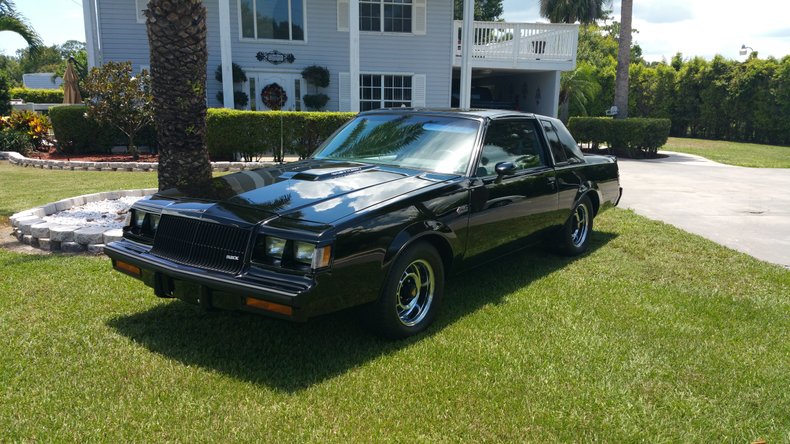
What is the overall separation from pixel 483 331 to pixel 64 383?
2.68m

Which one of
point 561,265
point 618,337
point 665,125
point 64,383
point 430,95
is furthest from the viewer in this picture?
point 430,95

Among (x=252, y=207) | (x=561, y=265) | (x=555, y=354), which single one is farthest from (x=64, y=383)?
(x=561, y=265)

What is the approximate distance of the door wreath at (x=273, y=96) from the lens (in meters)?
17.7

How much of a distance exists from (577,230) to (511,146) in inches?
67.6

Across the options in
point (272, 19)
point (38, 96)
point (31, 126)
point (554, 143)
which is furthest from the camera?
point (38, 96)

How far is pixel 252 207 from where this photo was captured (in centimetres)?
369

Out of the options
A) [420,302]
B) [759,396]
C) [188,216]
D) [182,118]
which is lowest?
[759,396]

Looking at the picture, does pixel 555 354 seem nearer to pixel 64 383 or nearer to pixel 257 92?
pixel 64 383

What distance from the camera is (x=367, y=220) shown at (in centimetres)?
357

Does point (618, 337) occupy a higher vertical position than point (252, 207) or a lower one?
lower

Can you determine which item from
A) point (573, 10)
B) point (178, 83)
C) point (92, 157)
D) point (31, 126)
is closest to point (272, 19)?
point (92, 157)

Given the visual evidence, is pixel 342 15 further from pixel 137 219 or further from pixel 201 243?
pixel 201 243

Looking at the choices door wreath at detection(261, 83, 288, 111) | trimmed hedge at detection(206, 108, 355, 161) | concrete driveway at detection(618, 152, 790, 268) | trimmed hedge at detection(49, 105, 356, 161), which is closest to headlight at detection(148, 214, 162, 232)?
concrete driveway at detection(618, 152, 790, 268)

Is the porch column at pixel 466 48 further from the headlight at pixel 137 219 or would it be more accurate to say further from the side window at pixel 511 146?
the headlight at pixel 137 219
